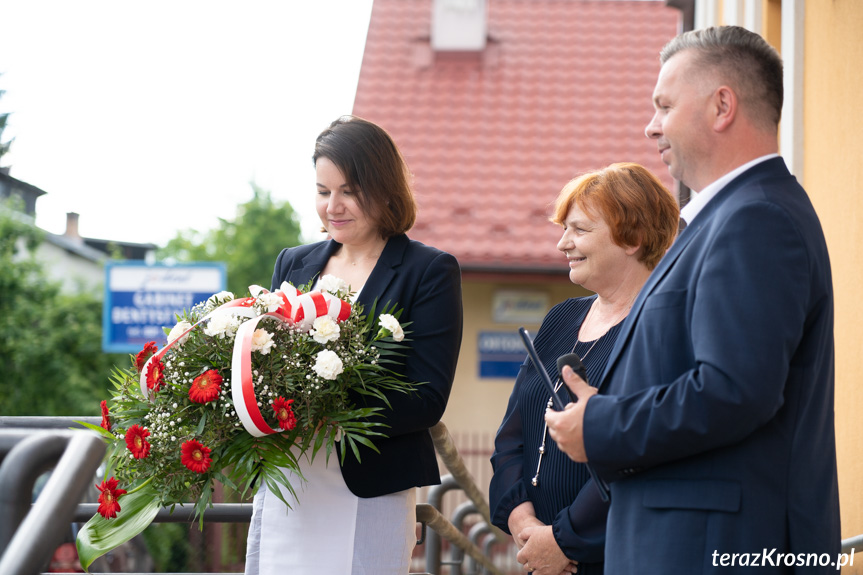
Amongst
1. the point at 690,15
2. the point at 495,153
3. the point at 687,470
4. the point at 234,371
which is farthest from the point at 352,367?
the point at 495,153

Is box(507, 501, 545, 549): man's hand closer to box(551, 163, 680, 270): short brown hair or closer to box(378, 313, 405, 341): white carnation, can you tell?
box(378, 313, 405, 341): white carnation

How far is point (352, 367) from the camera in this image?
230cm

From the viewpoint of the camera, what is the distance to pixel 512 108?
10250 mm

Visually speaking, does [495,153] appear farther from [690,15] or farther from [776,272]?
[776,272]

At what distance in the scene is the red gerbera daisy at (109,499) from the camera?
220 cm

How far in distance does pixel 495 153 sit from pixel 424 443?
7406 millimetres

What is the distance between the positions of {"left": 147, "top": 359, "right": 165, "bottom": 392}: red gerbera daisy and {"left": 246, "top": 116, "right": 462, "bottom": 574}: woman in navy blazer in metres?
0.44

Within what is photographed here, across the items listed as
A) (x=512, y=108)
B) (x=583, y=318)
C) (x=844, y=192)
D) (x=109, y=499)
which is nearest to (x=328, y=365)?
(x=109, y=499)

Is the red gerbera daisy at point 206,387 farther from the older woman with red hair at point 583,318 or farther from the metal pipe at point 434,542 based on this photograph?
the metal pipe at point 434,542

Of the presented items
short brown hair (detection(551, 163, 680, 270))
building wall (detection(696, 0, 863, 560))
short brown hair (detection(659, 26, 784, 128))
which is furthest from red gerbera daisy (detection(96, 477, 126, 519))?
building wall (detection(696, 0, 863, 560))

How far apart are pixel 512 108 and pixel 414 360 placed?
320 inches

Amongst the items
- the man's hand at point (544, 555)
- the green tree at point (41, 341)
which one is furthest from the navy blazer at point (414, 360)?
the green tree at point (41, 341)

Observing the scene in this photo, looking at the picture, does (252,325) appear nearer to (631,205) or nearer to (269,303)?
(269,303)

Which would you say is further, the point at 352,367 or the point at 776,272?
the point at 352,367
